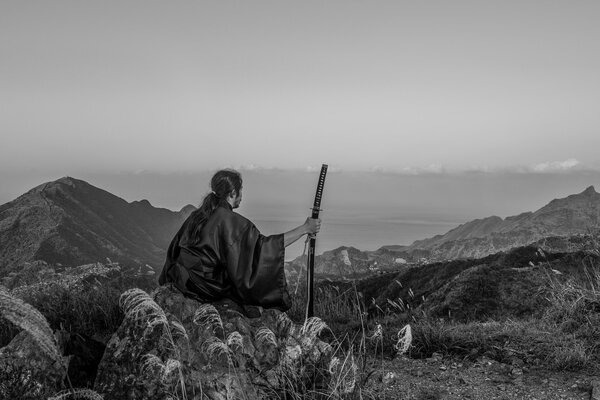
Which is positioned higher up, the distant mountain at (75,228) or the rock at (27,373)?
the rock at (27,373)

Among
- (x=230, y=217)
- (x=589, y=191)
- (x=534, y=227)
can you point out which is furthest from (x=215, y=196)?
(x=589, y=191)

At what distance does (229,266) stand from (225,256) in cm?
13

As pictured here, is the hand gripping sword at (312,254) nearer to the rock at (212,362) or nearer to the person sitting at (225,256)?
the person sitting at (225,256)

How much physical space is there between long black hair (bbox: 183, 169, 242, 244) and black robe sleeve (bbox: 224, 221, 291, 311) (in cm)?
43

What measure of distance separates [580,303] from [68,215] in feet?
127

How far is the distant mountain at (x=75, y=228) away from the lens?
37219mm

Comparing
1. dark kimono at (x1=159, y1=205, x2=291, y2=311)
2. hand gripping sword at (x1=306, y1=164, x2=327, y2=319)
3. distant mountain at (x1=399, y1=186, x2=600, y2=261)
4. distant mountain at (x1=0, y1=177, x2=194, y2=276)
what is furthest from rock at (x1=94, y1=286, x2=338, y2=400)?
distant mountain at (x1=0, y1=177, x2=194, y2=276)

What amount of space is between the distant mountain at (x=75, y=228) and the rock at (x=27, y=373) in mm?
25134

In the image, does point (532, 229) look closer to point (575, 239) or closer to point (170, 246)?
point (575, 239)

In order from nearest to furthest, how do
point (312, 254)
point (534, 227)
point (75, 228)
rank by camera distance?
1. point (312, 254)
2. point (534, 227)
3. point (75, 228)

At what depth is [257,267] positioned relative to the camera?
7328 millimetres

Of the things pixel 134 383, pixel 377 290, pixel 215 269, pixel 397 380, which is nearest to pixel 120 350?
pixel 134 383

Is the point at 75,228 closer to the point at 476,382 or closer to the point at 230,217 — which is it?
the point at 230,217

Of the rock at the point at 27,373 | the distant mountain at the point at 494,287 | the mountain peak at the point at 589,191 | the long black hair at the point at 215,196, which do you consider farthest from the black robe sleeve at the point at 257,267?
the mountain peak at the point at 589,191
